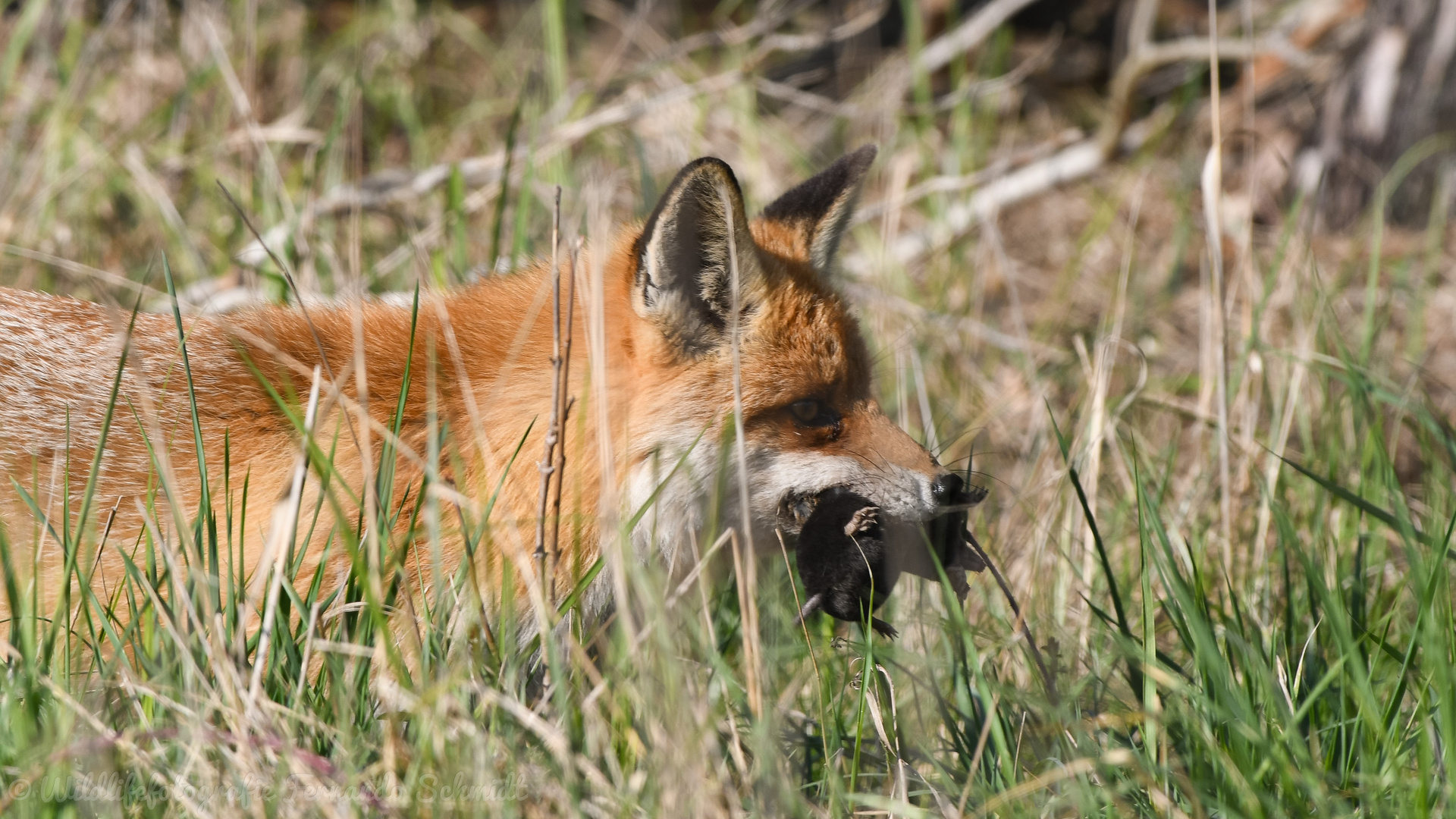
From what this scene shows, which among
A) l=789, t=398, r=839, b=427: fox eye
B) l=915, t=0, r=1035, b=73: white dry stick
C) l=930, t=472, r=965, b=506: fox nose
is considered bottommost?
l=930, t=472, r=965, b=506: fox nose

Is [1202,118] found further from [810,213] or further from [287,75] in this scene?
[287,75]

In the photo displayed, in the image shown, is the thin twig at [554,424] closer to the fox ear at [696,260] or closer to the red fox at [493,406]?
the red fox at [493,406]

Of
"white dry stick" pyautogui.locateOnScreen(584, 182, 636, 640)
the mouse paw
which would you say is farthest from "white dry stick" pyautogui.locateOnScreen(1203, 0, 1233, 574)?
"white dry stick" pyautogui.locateOnScreen(584, 182, 636, 640)

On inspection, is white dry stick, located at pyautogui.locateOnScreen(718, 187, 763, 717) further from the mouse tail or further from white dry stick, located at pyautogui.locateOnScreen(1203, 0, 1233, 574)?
white dry stick, located at pyautogui.locateOnScreen(1203, 0, 1233, 574)

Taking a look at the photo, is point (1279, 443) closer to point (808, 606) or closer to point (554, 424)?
point (808, 606)

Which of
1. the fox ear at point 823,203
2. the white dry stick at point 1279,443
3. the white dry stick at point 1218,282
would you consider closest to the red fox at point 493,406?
the fox ear at point 823,203

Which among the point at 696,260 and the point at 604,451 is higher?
the point at 696,260

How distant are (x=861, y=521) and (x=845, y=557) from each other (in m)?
0.11

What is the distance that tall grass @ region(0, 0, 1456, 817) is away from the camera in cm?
227

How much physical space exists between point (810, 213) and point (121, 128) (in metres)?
4.92

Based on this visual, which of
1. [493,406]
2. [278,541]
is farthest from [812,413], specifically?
[278,541]

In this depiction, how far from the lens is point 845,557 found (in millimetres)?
3068

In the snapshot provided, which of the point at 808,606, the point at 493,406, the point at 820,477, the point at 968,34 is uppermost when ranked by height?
the point at 968,34

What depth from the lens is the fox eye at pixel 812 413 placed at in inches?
128
